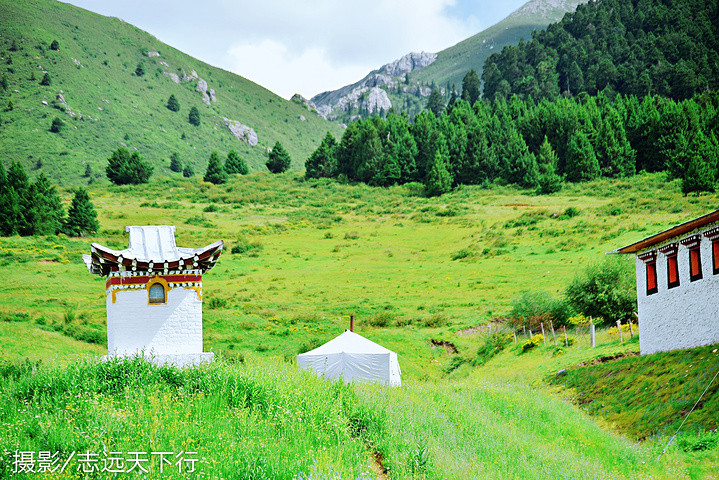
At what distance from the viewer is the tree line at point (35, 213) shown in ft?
213

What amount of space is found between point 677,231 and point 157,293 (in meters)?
17.8

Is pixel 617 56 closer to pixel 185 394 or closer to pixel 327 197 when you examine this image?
pixel 327 197

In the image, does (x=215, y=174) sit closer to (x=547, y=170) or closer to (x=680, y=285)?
(x=547, y=170)

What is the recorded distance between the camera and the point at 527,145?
108 metres

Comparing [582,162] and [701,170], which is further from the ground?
[582,162]

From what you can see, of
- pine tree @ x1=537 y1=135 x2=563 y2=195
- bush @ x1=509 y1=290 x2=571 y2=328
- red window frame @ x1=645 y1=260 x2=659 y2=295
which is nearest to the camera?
red window frame @ x1=645 y1=260 x2=659 y2=295

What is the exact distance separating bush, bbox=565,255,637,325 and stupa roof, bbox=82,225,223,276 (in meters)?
23.3

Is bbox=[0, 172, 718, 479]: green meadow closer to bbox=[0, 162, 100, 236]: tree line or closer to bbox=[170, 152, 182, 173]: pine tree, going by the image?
bbox=[0, 162, 100, 236]: tree line

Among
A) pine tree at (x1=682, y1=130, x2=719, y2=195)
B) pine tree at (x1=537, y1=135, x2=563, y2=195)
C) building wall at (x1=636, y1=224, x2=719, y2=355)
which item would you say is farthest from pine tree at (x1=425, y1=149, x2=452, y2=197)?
building wall at (x1=636, y1=224, x2=719, y2=355)

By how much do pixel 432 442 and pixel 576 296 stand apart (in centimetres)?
2581

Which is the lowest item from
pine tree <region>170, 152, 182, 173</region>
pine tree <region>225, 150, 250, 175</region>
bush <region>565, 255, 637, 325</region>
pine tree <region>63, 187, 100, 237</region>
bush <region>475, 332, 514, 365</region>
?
bush <region>475, 332, 514, 365</region>

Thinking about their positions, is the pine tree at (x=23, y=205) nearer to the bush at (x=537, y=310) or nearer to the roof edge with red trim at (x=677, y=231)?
the bush at (x=537, y=310)

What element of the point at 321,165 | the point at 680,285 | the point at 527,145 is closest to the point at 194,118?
the point at 321,165

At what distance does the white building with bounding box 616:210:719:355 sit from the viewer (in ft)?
70.3
